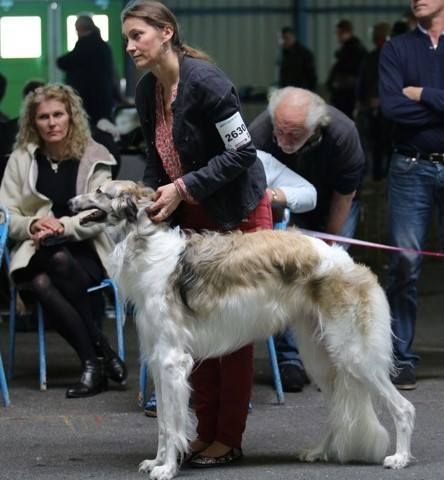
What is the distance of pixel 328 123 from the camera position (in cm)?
756

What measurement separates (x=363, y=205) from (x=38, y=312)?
4.53m

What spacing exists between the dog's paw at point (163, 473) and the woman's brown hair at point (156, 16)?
174 cm

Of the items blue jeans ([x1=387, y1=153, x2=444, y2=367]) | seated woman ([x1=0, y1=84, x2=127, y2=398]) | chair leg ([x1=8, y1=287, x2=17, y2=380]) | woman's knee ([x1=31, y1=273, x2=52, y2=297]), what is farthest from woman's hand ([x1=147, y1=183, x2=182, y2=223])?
chair leg ([x1=8, y1=287, x2=17, y2=380])

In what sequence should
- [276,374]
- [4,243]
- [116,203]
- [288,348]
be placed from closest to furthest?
[116,203]
[4,243]
[276,374]
[288,348]

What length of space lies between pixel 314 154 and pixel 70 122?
4.73 ft

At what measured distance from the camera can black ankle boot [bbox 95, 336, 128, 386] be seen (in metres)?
8.03

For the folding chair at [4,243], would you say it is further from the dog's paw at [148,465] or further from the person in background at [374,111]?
the person in background at [374,111]

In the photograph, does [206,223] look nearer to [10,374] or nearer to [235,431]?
[235,431]

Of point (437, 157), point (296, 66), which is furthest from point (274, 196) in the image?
point (296, 66)

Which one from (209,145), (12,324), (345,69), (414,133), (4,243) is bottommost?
(12,324)

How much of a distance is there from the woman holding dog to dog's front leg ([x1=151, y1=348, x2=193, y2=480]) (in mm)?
322

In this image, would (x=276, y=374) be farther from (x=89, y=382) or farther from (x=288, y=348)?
(x=89, y=382)

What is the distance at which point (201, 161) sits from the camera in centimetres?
618

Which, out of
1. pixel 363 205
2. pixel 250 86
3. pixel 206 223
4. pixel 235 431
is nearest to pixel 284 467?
pixel 235 431
